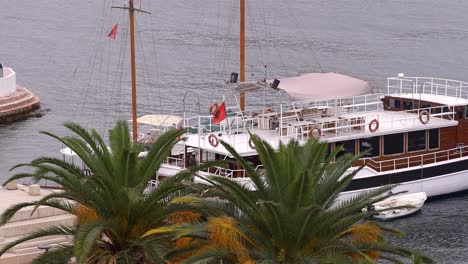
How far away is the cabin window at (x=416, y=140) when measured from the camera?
5376 cm

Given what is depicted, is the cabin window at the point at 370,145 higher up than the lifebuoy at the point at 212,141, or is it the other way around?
the lifebuoy at the point at 212,141

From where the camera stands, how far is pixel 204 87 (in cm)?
8056

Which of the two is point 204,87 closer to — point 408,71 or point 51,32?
point 408,71

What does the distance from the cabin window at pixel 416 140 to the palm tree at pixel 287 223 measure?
26.0 m

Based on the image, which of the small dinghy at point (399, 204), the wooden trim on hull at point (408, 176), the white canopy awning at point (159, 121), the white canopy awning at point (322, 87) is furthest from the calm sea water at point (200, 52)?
the white canopy awning at point (159, 121)

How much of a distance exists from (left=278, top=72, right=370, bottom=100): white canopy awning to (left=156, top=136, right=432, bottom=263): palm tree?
2466cm

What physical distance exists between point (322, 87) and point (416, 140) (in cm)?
447

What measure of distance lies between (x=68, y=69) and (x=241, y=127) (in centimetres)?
3910

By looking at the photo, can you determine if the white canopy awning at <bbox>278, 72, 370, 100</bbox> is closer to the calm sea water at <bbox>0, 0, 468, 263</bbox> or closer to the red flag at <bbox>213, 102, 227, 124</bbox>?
the red flag at <bbox>213, 102, 227, 124</bbox>

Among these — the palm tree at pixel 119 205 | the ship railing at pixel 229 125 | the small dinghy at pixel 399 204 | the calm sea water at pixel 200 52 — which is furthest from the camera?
the calm sea water at pixel 200 52

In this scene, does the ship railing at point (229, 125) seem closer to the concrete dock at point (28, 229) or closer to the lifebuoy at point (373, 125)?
the lifebuoy at point (373, 125)

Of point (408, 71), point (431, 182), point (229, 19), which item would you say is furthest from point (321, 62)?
point (431, 182)

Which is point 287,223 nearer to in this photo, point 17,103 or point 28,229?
point 28,229

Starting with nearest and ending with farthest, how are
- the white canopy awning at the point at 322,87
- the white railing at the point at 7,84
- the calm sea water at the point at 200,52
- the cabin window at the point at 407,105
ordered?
the white canopy awning at the point at 322,87
the cabin window at the point at 407,105
the calm sea water at the point at 200,52
the white railing at the point at 7,84
